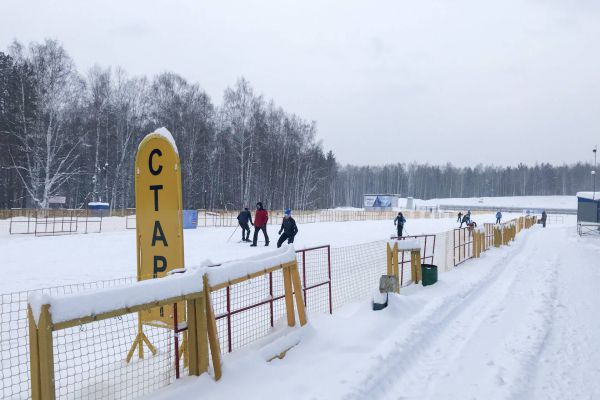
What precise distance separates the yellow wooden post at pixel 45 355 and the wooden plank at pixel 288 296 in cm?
271

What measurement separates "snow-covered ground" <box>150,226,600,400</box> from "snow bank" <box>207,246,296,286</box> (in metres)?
0.80

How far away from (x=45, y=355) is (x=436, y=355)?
3.88 meters

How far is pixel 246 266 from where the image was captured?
4273mm

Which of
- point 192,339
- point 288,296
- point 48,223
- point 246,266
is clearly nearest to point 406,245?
point 288,296

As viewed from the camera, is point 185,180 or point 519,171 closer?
point 185,180

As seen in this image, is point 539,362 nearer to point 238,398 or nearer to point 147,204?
point 238,398

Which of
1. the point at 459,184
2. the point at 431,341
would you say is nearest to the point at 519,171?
the point at 459,184

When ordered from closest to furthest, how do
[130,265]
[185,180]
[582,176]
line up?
[130,265]
[185,180]
[582,176]

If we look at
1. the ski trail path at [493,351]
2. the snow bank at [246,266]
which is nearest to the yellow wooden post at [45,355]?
the snow bank at [246,266]

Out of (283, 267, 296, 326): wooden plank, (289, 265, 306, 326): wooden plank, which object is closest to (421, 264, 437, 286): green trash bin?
(289, 265, 306, 326): wooden plank

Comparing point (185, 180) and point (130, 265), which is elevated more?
point (185, 180)

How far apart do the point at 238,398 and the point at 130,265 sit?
31.1 feet

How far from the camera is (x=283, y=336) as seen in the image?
15.5 ft

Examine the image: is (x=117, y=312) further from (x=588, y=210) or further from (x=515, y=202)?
(x=515, y=202)
